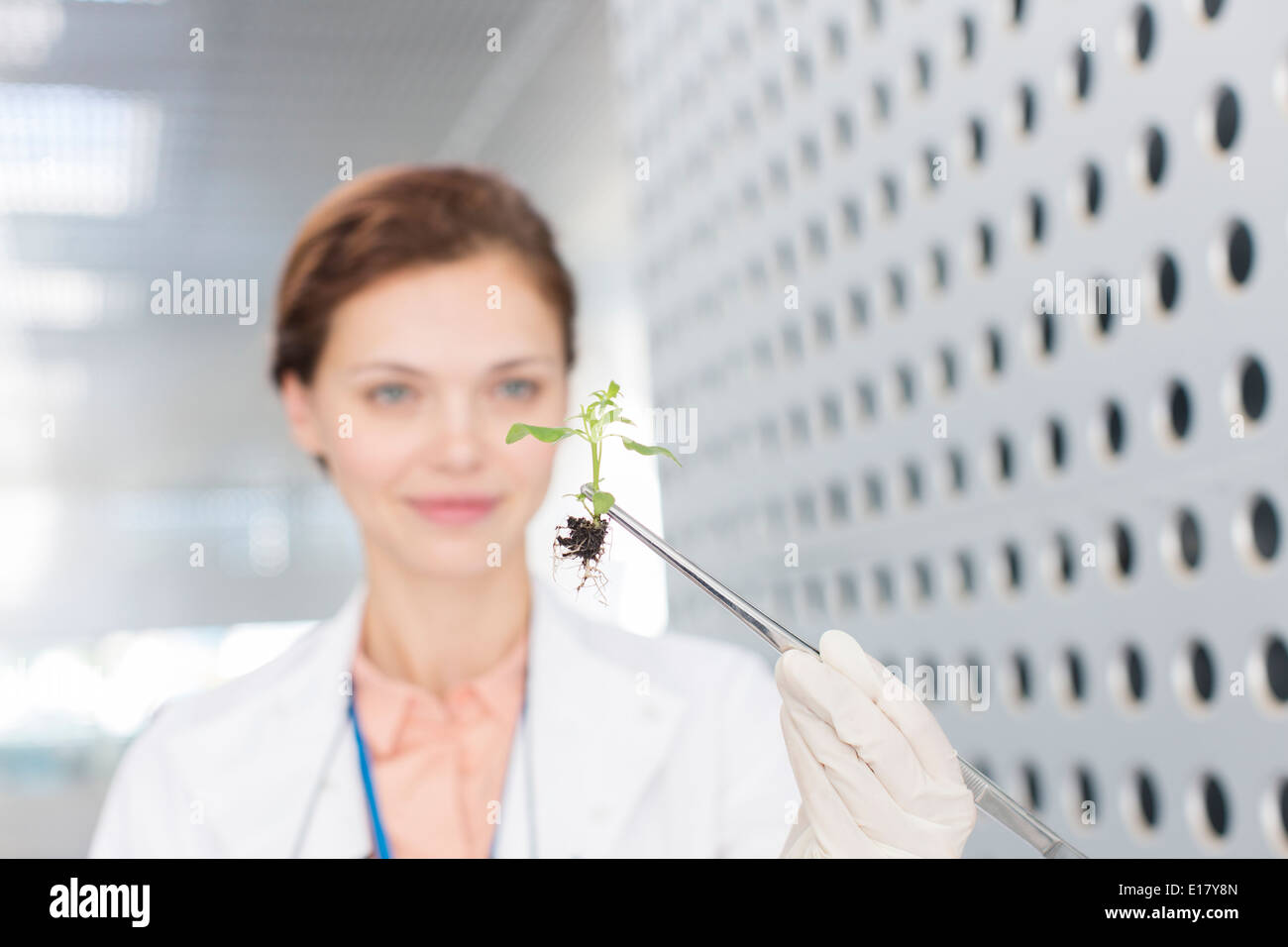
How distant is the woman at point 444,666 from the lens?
1384 millimetres

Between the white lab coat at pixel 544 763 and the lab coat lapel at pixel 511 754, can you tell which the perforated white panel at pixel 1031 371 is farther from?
the lab coat lapel at pixel 511 754

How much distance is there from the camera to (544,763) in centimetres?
142

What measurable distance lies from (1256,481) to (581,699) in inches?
35.5

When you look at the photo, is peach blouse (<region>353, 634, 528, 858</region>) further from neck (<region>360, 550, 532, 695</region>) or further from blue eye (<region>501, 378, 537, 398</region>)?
blue eye (<region>501, 378, 537, 398</region>)

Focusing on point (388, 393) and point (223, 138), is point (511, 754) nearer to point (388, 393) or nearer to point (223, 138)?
point (388, 393)

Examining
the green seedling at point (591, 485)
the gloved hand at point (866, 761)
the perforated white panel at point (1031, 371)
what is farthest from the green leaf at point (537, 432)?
the perforated white panel at point (1031, 371)

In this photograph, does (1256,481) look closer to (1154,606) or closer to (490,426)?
(1154,606)

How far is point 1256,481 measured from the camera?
4.60ft

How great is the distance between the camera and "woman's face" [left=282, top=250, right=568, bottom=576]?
1.45m

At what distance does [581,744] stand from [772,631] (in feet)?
2.59

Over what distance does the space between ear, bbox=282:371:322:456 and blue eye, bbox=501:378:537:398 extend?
29 centimetres

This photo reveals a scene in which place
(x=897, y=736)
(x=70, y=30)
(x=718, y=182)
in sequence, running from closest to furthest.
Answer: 1. (x=897, y=736)
2. (x=718, y=182)
3. (x=70, y=30)

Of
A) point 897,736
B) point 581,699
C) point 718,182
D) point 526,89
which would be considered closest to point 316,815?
point 581,699

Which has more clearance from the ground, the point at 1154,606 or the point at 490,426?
the point at 490,426
